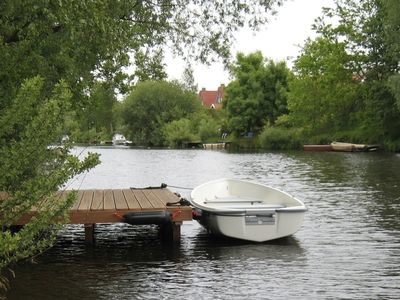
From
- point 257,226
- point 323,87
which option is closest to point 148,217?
point 257,226

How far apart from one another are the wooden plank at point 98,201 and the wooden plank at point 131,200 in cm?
55

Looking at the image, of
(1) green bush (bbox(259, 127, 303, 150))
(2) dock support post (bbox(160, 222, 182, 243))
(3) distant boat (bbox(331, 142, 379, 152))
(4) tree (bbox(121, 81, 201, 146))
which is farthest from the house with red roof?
(2) dock support post (bbox(160, 222, 182, 243))

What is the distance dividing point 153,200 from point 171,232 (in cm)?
83

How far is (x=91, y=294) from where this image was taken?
28.4 feet

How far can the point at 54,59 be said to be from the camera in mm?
11148

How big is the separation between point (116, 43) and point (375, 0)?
5297cm

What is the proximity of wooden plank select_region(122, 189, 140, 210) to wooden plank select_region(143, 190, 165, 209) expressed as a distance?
319mm

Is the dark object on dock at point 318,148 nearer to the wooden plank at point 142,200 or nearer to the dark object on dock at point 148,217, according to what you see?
the wooden plank at point 142,200

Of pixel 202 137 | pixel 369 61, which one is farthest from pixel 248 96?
pixel 369 61

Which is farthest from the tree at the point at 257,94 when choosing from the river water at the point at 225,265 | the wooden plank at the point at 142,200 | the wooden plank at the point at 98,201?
the wooden plank at the point at 98,201

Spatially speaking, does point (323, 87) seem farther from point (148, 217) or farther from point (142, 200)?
point (148, 217)

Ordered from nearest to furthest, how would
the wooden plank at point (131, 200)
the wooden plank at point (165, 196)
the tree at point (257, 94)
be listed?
the wooden plank at point (131, 200) < the wooden plank at point (165, 196) < the tree at point (257, 94)

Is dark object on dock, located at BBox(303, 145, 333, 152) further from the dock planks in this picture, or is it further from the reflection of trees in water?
the dock planks

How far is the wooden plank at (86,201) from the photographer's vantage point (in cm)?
1155
